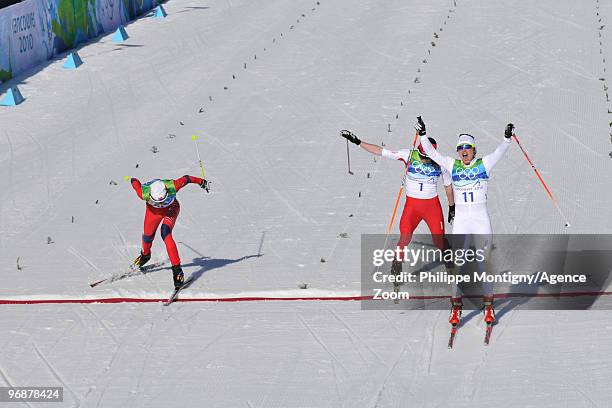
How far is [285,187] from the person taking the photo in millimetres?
16156

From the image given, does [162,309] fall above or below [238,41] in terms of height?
above

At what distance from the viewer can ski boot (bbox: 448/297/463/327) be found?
33.9ft

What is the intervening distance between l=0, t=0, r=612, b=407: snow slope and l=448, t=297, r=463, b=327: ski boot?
0.69 ft

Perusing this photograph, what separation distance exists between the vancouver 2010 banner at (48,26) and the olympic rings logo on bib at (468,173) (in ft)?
48.5

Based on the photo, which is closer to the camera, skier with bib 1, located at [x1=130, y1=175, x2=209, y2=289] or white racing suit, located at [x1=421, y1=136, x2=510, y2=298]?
white racing suit, located at [x1=421, y1=136, x2=510, y2=298]

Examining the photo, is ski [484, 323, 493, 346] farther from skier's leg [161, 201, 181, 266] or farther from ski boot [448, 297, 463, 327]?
skier's leg [161, 201, 181, 266]

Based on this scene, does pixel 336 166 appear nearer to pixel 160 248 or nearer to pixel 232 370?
pixel 160 248

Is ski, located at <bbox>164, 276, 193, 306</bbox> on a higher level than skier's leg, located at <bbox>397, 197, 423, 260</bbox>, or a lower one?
lower

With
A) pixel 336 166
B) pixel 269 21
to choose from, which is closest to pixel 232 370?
pixel 336 166

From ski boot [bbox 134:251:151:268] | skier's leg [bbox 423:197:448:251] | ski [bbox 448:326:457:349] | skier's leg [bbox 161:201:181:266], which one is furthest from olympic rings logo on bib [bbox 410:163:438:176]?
ski boot [bbox 134:251:151:268]

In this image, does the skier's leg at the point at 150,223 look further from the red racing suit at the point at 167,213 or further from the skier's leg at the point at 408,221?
the skier's leg at the point at 408,221

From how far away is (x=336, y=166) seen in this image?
55.9 ft

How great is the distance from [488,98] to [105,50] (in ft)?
34.7

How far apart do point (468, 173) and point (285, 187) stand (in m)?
6.21
